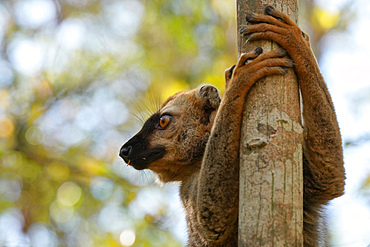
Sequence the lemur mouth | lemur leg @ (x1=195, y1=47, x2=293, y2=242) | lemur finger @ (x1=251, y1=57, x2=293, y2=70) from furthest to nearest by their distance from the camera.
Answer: the lemur mouth
lemur leg @ (x1=195, y1=47, x2=293, y2=242)
lemur finger @ (x1=251, y1=57, x2=293, y2=70)

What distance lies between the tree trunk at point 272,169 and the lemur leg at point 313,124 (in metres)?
0.57

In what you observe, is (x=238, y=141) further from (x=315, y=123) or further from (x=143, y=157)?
(x=143, y=157)

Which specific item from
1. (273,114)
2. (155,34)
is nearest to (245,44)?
(273,114)

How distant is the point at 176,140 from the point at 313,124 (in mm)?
2025

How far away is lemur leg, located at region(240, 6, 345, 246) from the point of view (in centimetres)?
411

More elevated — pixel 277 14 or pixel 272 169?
pixel 277 14

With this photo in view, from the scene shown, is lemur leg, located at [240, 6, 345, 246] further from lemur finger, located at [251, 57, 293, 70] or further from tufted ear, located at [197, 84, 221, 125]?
tufted ear, located at [197, 84, 221, 125]

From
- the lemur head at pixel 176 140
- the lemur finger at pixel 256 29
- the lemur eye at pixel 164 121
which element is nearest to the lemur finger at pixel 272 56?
the lemur finger at pixel 256 29

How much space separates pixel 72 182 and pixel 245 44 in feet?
38.0

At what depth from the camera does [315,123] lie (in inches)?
177

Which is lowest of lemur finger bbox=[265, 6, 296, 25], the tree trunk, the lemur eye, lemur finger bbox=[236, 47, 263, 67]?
the tree trunk

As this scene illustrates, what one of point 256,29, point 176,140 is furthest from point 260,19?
point 176,140

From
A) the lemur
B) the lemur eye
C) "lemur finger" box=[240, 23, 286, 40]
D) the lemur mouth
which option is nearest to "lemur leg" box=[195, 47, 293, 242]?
the lemur

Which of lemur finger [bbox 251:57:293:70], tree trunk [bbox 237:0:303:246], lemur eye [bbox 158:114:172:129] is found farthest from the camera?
lemur eye [bbox 158:114:172:129]
